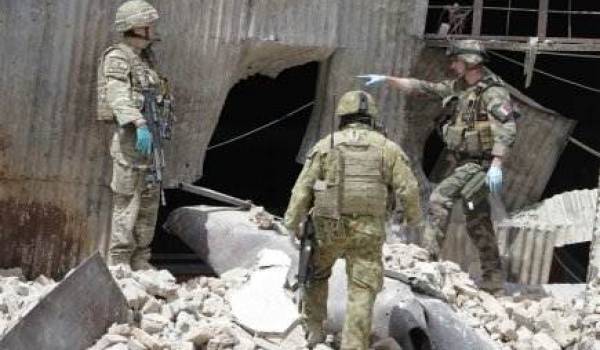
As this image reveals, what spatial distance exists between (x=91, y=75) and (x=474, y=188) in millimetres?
2891

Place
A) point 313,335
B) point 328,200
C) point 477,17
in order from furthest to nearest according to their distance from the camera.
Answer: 1. point 477,17
2. point 313,335
3. point 328,200

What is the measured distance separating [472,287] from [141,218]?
7.93 ft

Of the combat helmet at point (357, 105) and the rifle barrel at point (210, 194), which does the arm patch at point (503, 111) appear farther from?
the rifle barrel at point (210, 194)

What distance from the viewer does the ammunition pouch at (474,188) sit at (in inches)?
305

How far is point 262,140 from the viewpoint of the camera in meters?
11.7

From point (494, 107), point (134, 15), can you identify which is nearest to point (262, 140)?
point (494, 107)

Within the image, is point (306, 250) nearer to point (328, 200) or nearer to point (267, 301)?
point (328, 200)

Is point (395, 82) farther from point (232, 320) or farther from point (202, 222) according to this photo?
point (232, 320)

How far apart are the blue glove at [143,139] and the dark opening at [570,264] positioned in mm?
4505

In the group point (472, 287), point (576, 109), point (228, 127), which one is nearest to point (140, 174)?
point (472, 287)

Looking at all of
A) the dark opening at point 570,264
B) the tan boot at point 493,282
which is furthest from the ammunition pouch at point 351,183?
the dark opening at point 570,264

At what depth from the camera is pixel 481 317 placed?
730 centimetres

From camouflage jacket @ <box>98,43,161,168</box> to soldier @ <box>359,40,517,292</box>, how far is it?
181 centimetres

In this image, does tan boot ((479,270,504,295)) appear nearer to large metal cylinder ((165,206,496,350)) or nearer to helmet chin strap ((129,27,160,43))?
large metal cylinder ((165,206,496,350))
